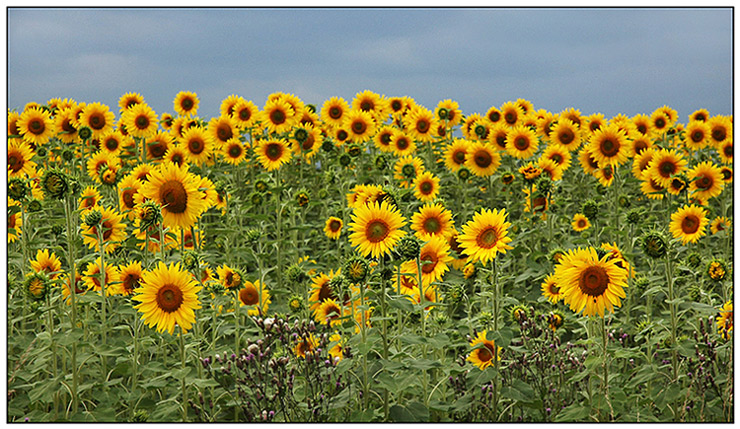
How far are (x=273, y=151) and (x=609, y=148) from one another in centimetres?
332

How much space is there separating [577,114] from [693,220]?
4.15m

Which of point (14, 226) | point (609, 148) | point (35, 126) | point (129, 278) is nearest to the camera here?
point (129, 278)

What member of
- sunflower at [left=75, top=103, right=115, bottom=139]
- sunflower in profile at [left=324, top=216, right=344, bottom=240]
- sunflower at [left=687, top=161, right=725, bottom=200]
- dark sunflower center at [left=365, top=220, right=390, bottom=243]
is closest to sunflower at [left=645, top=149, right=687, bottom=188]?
sunflower at [left=687, top=161, right=725, bottom=200]

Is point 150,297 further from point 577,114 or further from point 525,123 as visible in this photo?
point 577,114

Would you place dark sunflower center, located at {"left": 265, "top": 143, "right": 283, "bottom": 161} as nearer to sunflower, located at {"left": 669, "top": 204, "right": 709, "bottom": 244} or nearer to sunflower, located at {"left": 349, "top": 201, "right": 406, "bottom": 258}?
sunflower, located at {"left": 669, "top": 204, "right": 709, "bottom": 244}

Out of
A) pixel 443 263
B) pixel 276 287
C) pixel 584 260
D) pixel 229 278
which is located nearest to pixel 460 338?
pixel 443 263

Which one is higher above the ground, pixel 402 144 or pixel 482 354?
pixel 402 144

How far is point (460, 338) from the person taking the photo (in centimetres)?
402

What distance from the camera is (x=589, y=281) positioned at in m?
Answer: 3.11

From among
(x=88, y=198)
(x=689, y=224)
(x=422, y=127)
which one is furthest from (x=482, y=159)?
(x=88, y=198)

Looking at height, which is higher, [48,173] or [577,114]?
[577,114]

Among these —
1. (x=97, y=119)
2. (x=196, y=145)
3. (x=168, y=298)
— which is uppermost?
(x=97, y=119)

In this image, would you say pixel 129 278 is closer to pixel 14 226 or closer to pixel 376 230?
pixel 14 226

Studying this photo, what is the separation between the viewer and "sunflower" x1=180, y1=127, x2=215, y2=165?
7043 mm
